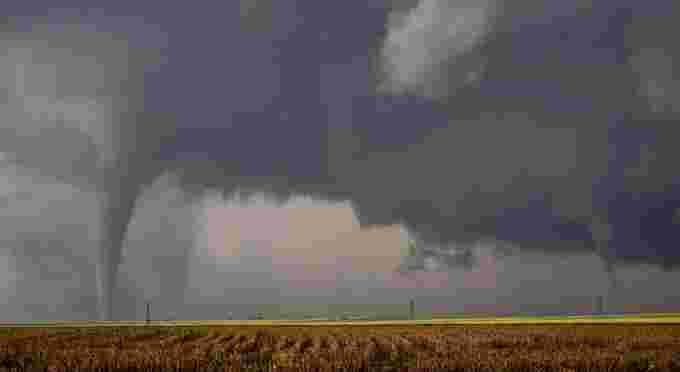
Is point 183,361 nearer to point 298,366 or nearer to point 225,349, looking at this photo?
point 298,366

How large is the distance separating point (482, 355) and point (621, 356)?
18.0 ft

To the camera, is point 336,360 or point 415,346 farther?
point 415,346

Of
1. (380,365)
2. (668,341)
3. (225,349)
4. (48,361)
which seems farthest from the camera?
(668,341)

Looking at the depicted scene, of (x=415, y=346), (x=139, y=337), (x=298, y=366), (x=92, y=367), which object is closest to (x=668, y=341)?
(x=415, y=346)

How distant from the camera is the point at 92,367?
80.7 feet

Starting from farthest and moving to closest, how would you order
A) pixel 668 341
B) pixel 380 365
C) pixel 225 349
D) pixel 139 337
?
pixel 139 337 < pixel 668 341 < pixel 225 349 < pixel 380 365

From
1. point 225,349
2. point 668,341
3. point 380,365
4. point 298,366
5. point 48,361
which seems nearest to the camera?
point 298,366

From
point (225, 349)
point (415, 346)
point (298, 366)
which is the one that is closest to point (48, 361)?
point (225, 349)

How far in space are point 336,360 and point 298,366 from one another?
2.47 m

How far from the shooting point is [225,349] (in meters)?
33.8

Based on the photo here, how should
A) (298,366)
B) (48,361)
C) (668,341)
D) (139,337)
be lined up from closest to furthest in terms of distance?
(298,366)
(48,361)
(668,341)
(139,337)

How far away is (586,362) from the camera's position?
80.9 feet

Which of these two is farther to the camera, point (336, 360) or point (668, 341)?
point (668, 341)

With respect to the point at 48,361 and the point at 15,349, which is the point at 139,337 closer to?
the point at 15,349
